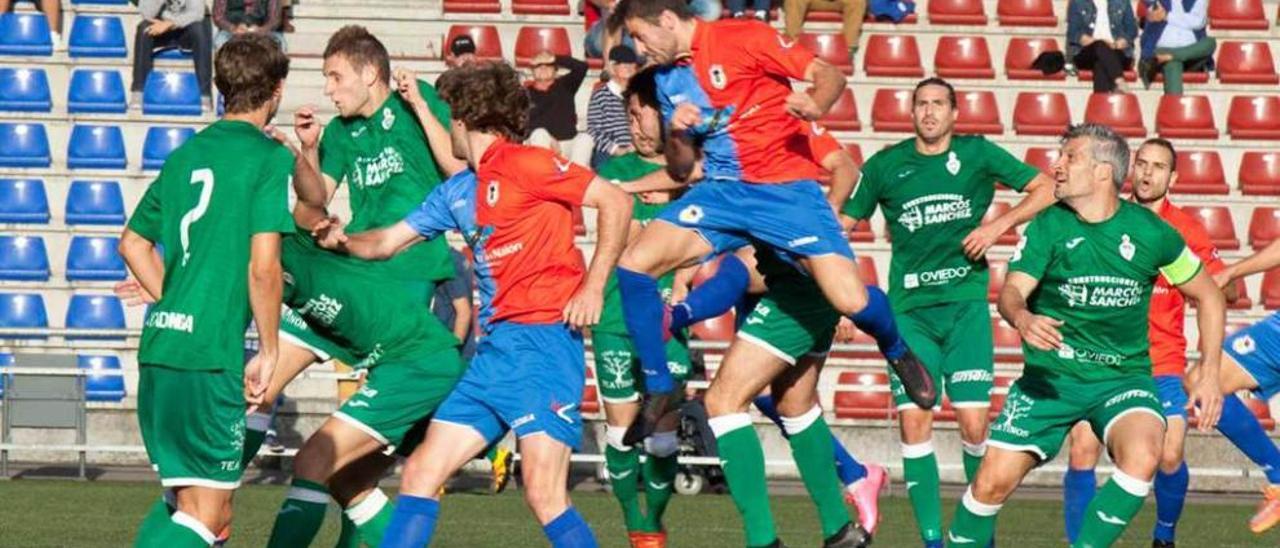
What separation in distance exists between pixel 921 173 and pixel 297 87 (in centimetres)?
1058

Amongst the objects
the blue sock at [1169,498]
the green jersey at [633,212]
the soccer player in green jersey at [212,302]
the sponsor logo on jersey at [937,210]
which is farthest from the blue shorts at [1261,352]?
the soccer player in green jersey at [212,302]

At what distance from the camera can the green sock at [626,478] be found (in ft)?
36.7

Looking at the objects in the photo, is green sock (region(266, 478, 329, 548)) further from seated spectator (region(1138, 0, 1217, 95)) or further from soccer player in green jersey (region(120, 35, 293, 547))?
seated spectator (region(1138, 0, 1217, 95))

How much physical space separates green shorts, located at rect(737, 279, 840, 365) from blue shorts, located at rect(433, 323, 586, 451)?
5.36ft

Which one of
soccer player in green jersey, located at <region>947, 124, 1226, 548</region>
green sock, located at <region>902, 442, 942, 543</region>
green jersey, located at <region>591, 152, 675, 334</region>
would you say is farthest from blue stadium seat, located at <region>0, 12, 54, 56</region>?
soccer player in green jersey, located at <region>947, 124, 1226, 548</region>

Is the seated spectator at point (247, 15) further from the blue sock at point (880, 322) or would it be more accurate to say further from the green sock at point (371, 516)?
the green sock at point (371, 516)

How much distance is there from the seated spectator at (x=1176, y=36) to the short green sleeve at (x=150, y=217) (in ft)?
50.1

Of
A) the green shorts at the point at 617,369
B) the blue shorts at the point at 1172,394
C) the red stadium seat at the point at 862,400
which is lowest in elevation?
the red stadium seat at the point at 862,400

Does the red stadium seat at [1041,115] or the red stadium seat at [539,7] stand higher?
the red stadium seat at [539,7]

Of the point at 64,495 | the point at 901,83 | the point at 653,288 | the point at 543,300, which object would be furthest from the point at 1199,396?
the point at 901,83

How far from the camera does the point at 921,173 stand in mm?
11781

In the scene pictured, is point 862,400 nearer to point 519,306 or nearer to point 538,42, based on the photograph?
point 538,42

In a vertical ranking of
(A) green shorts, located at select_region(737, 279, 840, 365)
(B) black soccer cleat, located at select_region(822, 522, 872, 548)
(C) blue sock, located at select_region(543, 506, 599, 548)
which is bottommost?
(B) black soccer cleat, located at select_region(822, 522, 872, 548)

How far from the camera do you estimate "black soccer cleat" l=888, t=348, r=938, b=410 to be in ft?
32.2
